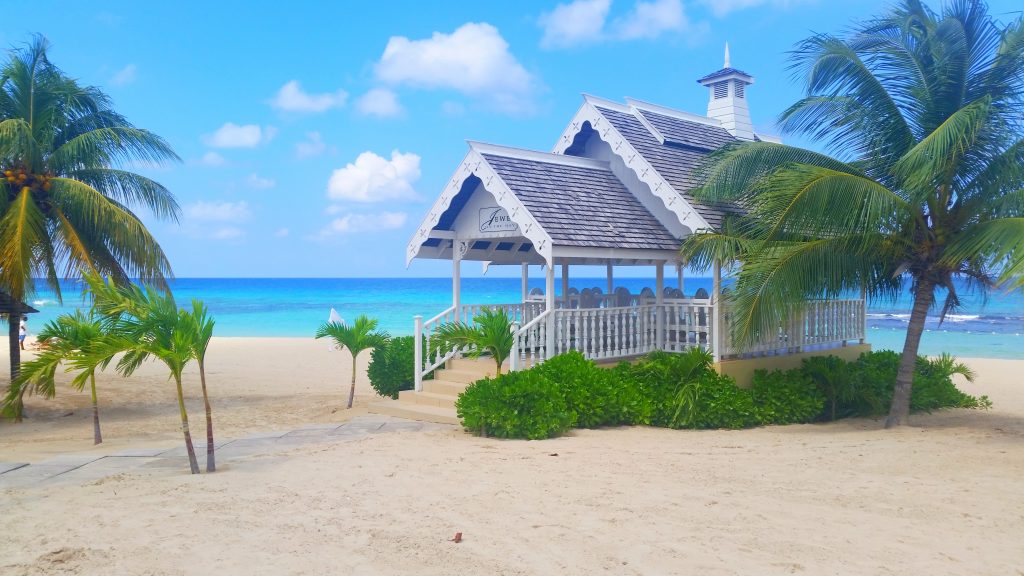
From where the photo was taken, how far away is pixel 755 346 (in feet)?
42.0

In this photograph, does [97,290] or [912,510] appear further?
[97,290]

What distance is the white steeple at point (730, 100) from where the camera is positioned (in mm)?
18047

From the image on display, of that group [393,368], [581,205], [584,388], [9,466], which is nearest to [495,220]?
[581,205]

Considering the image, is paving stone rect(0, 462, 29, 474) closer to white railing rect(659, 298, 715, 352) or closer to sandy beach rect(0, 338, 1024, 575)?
sandy beach rect(0, 338, 1024, 575)

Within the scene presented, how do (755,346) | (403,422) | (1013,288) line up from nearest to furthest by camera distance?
1. (1013,288)
2. (403,422)
3. (755,346)

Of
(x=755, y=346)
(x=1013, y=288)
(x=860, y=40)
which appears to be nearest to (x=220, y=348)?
(x=755, y=346)

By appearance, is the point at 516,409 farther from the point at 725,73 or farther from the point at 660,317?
the point at 725,73

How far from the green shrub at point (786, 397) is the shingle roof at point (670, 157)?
2.54m

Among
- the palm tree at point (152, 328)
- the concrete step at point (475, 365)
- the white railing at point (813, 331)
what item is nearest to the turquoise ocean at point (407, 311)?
the white railing at point (813, 331)

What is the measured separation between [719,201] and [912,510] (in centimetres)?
703

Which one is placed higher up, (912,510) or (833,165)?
(833,165)

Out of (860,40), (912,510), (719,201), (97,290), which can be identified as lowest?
(912,510)

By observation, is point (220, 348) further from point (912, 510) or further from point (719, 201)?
point (912, 510)

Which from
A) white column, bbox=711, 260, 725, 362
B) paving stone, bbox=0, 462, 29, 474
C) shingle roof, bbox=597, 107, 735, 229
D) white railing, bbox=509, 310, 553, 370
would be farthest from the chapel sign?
paving stone, bbox=0, 462, 29, 474
